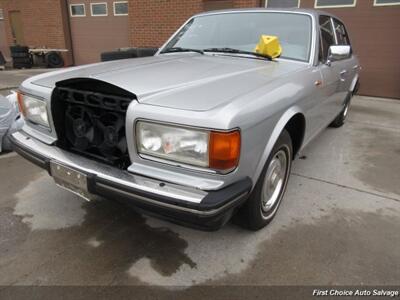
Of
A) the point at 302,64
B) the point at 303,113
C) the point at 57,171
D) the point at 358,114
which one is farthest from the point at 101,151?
the point at 358,114

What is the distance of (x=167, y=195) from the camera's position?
1.66 meters

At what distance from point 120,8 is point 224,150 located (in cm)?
1089

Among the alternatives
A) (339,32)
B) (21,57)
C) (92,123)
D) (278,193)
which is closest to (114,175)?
(92,123)

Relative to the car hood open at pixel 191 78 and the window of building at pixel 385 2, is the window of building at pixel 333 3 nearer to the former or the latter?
the window of building at pixel 385 2

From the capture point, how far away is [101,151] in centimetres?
210

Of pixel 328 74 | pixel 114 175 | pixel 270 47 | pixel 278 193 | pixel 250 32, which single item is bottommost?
pixel 278 193

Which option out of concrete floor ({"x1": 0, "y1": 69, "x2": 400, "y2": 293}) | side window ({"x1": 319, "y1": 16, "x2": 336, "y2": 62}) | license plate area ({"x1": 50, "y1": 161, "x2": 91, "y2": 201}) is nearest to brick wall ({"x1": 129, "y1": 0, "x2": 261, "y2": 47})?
side window ({"x1": 319, "y1": 16, "x2": 336, "y2": 62})

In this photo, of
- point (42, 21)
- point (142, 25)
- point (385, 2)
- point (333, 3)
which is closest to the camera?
point (385, 2)

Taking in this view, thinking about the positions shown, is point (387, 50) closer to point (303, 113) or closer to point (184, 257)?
point (303, 113)

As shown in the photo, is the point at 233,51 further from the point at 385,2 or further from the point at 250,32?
the point at 385,2

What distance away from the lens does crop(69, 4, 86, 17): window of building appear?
40.2 ft

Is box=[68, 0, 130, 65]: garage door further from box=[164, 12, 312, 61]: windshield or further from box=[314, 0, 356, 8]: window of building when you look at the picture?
box=[164, 12, 312, 61]: windshield

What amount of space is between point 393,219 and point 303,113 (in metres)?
1.20

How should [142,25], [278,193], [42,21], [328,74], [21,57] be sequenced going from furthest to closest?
[42,21]
[21,57]
[142,25]
[328,74]
[278,193]
